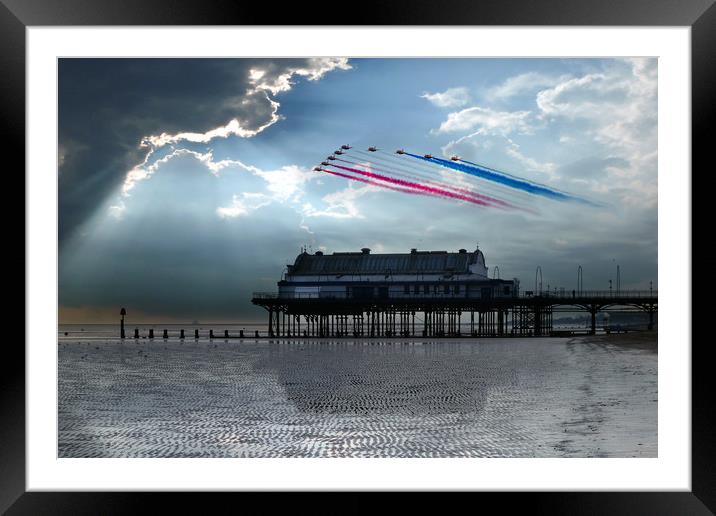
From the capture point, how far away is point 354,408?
1181 centimetres

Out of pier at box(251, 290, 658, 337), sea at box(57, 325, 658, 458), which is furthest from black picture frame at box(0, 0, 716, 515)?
pier at box(251, 290, 658, 337)

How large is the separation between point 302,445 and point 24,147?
474 centimetres

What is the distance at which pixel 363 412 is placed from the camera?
11344mm

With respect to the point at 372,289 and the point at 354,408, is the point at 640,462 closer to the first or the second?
the point at 354,408

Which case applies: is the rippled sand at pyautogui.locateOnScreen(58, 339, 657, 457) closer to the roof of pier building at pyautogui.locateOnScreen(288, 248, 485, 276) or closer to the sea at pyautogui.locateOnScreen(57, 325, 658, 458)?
the sea at pyautogui.locateOnScreen(57, 325, 658, 458)

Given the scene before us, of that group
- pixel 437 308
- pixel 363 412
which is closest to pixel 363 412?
pixel 363 412

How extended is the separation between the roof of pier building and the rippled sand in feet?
106

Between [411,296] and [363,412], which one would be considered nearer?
[363,412]

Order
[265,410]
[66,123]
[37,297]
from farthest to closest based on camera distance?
[66,123], [265,410], [37,297]
